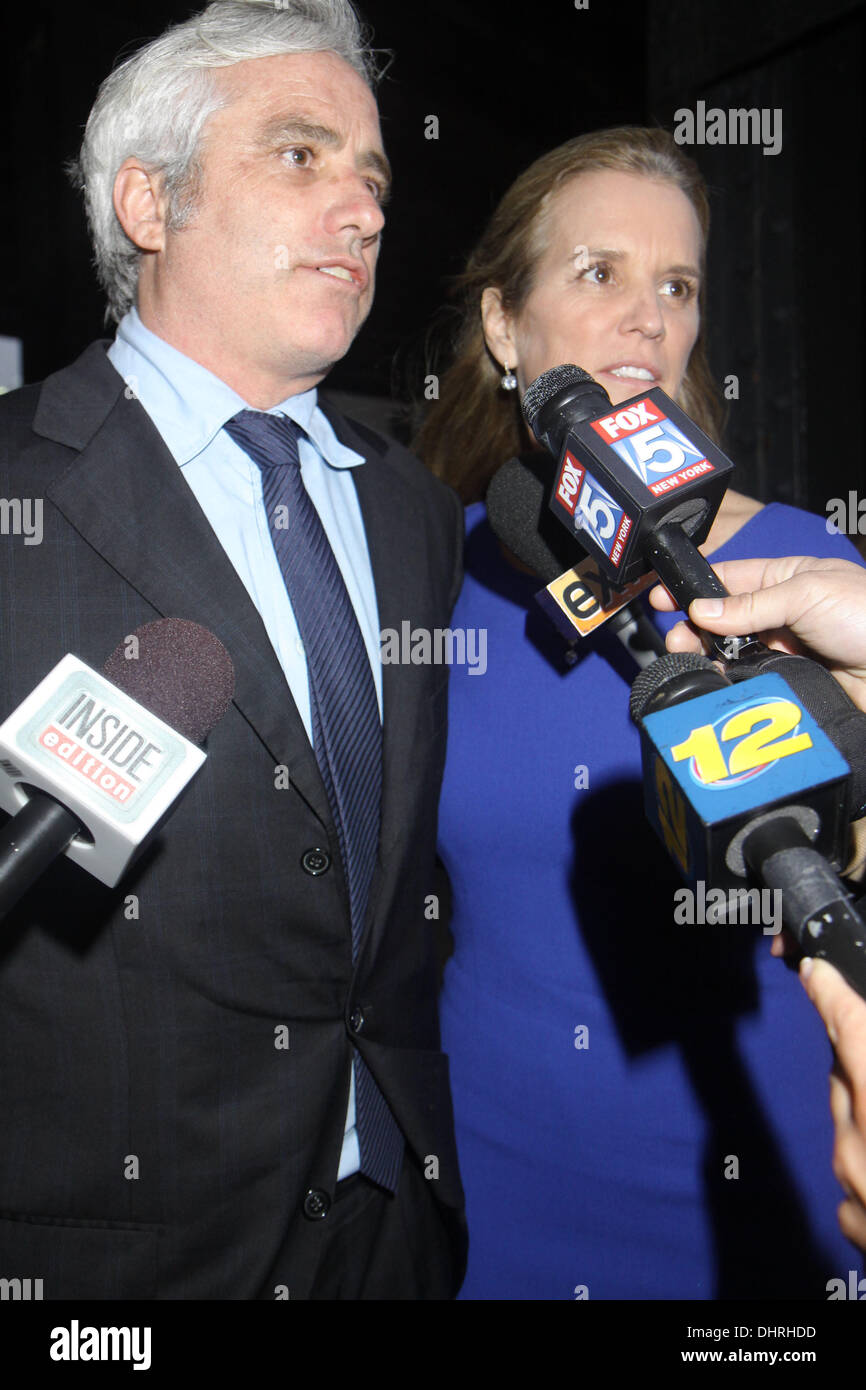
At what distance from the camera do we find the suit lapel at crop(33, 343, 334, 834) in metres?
1.29

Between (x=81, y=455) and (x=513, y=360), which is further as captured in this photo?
(x=513, y=360)

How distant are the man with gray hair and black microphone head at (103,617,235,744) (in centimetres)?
34

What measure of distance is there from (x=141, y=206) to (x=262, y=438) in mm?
478

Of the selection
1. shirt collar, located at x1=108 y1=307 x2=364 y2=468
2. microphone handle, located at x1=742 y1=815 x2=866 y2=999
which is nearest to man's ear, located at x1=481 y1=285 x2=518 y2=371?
shirt collar, located at x1=108 y1=307 x2=364 y2=468

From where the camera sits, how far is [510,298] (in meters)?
1.92

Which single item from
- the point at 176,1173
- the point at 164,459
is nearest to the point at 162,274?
the point at 164,459

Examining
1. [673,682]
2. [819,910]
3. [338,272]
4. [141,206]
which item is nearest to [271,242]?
[338,272]

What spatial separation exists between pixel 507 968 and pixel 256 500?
2.83 ft

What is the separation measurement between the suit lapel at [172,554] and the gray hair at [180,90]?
480mm

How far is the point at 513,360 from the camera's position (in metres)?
1.94

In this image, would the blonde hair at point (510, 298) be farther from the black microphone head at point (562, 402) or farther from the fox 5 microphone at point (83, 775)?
the fox 5 microphone at point (83, 775)

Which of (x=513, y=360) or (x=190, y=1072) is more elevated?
(x=513, y=360)

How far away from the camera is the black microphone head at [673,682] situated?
0.81 metres
